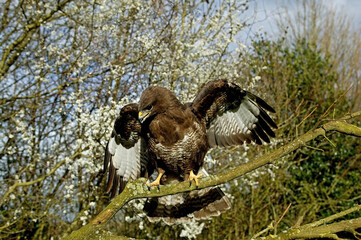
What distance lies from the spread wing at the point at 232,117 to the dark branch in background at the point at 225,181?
1364 millimetres

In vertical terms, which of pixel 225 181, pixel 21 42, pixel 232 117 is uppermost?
pixel 21 42

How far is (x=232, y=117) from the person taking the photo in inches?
201

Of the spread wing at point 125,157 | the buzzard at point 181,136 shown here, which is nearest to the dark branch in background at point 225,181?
the buzzard at point 181,136

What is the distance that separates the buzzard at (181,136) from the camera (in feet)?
14.5

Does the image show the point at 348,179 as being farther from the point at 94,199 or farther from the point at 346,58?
the point at 94,199

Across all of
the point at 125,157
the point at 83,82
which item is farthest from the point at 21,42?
the point at 125,157

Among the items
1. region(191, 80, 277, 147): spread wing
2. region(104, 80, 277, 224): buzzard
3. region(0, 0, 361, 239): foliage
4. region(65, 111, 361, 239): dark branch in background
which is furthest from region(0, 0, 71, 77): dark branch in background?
region(65, 111, 361, 239): dark branch in background

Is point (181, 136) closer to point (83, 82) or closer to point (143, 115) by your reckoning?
point (143, 115)

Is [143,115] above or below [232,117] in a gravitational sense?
above

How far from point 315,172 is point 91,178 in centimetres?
696

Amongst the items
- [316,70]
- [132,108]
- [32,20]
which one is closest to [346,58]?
[316,70]

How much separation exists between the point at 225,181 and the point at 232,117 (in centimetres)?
193

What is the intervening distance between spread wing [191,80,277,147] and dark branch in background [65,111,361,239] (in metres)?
1.36

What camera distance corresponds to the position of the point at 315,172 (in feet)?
38.5
